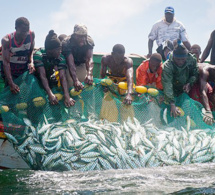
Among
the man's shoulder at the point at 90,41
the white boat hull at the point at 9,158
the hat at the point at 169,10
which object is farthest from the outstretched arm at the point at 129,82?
the hat at the point at 169,10

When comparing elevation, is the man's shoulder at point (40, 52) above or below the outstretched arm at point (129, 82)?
above

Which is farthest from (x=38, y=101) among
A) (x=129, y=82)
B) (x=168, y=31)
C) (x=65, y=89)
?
(x=168, y=31)

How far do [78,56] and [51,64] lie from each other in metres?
0.59

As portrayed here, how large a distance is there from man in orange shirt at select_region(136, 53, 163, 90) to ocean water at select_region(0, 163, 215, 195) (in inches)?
76.2

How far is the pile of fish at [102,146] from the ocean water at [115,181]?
133 mm

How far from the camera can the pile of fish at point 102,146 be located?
16.5 feet

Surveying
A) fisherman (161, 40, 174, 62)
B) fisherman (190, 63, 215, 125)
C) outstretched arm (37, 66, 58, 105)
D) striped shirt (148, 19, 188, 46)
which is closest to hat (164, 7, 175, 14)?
striped shirt (148, 19, 188, 46)

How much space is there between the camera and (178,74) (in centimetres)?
627

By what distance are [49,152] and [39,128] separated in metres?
0.43

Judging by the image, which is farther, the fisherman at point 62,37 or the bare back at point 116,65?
the fisherman at point 62,37

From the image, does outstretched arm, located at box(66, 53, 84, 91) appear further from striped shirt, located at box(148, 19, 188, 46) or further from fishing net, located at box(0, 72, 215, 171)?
striped shirt, located at box(148, 19, 188, 46)

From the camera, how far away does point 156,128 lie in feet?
18.7

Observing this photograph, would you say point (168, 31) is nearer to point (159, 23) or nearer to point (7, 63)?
point (159, 23)

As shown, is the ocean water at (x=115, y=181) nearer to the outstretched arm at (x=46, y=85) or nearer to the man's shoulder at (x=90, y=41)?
the outstretched arm at (x=46, y=85)
